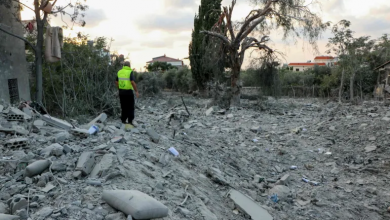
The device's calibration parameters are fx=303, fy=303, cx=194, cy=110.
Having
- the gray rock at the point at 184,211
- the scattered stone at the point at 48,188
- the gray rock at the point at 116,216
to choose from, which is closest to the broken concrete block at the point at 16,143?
the scattered stone at the point at 48,188

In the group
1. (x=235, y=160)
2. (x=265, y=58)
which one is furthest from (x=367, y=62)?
(x=235, y=160)

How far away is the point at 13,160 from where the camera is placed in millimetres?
3939

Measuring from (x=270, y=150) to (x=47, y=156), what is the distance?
218 inches

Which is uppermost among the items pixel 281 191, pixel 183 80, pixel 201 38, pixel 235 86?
pixel 201 38

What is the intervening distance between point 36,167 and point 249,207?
2.78 m

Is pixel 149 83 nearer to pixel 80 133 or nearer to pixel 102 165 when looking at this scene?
pixel 80 133

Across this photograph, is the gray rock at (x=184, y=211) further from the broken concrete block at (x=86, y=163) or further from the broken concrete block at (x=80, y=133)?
the broken concrete block at (x=80, y=133)

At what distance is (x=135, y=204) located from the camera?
8.97 ft

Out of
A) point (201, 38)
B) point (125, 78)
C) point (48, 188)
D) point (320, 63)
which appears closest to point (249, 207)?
point (48, 188)

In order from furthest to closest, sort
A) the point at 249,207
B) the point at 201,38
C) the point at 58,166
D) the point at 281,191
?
the point at 201,38, the point at 281,191, the point at 249,207, the point at 58,166

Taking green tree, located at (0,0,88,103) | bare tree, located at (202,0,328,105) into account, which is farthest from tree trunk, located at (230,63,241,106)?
green tree, located at (0,0,88,103)

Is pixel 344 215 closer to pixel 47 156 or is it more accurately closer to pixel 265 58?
pixel 47 156

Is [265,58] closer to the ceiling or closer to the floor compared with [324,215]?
closer to the ceiling

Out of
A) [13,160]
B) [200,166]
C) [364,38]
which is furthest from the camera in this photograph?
[364,38]
